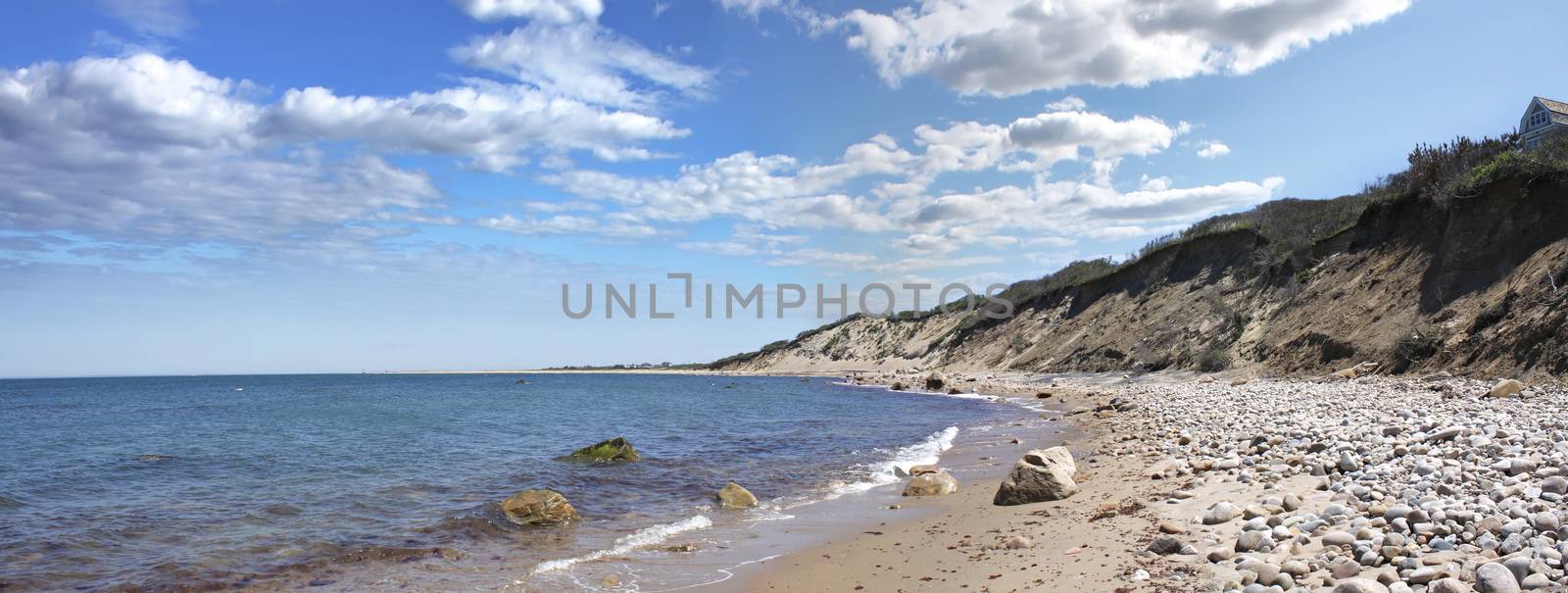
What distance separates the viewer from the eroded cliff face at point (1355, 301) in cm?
1703

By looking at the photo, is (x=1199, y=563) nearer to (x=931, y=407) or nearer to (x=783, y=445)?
(x=783, y=445)

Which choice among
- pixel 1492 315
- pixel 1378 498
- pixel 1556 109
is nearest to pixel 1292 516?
pixel 1378 498

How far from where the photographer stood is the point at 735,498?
453 inches

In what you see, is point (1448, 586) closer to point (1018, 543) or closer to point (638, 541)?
point (1018, 543)

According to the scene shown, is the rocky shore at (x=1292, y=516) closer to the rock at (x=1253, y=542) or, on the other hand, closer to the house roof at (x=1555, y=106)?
the rock at (x=1253, y=542)

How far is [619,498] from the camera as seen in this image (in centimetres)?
1218

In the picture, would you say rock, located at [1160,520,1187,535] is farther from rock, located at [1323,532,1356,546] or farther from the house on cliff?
the house on cliff

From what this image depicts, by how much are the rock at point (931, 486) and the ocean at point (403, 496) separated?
3.77ft

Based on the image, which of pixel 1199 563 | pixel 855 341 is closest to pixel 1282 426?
pixel 1199 563

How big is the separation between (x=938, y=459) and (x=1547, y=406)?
8773 mm

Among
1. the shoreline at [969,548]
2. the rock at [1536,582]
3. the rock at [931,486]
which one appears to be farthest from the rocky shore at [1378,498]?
the rock at [931,486]

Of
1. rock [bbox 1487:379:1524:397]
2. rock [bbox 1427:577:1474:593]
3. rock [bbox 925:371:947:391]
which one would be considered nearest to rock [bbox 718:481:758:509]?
rock [bbox 1427:577:1474:593]

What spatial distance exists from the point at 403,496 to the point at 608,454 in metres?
4.63

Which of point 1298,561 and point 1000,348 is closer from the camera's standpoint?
point 1298,561
